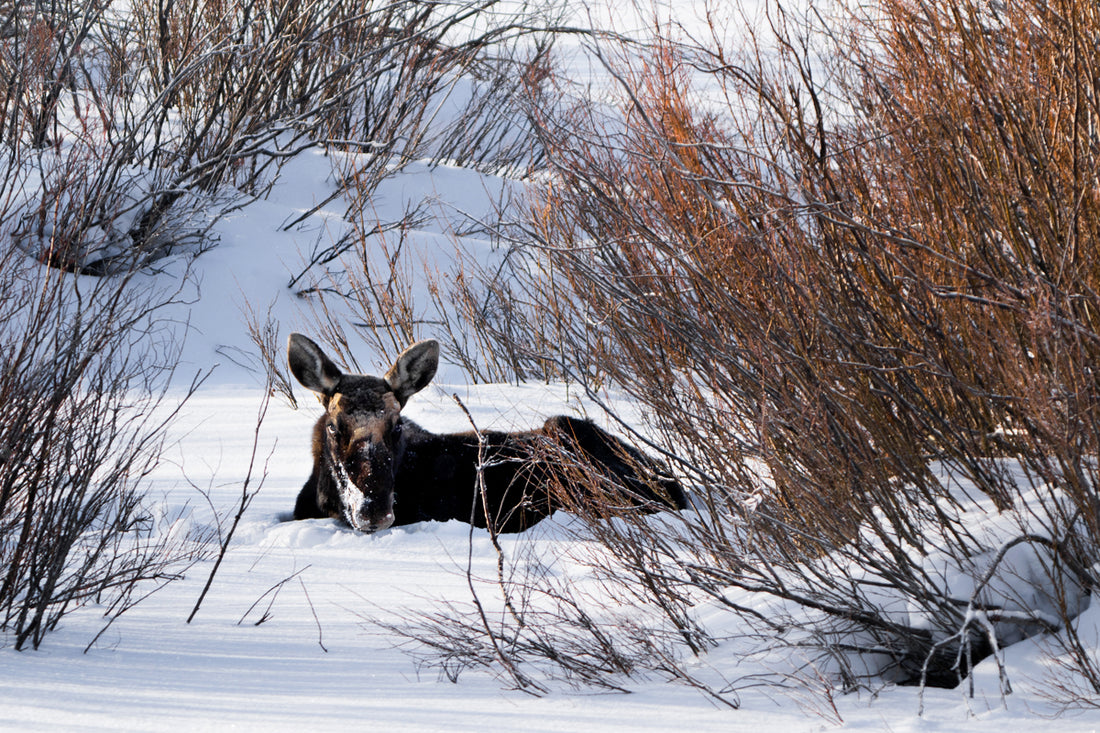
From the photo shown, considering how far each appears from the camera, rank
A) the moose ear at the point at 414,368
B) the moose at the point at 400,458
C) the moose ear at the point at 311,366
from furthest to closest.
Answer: the moose ear at the point at 414,368 → the moose ear at the point at 311,366 → the moose at the point at 400,458

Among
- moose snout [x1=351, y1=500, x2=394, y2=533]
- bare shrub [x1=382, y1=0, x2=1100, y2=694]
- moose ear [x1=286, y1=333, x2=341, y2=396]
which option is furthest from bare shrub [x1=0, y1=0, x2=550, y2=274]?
bare shrub [x1=382, y1=0, x2=1100, y2=694]

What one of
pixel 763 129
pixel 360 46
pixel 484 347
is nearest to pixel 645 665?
pixel 763 129

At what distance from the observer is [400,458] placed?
20.2 ft

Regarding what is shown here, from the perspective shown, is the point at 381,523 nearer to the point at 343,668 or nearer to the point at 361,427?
the point at 361,427

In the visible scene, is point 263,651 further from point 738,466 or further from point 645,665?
point 738,466

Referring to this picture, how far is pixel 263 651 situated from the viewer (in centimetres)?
363

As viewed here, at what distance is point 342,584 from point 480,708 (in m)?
1.70

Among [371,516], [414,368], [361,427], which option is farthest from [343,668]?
[414,368]

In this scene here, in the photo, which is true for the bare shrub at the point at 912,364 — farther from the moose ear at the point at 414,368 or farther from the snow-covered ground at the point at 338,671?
the moose ear at the point at 414,368

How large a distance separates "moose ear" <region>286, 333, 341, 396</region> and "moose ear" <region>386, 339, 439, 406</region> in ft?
1.06

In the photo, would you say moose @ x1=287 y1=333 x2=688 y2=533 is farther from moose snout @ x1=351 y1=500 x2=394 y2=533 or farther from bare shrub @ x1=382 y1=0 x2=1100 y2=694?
bare shrub @ x1=382 y1=0 x2=1100 y2=694

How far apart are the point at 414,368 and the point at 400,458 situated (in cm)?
52

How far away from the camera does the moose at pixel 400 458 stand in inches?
219

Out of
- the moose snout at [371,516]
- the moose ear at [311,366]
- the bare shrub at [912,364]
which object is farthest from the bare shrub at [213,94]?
the bare shrub at [912,364]
